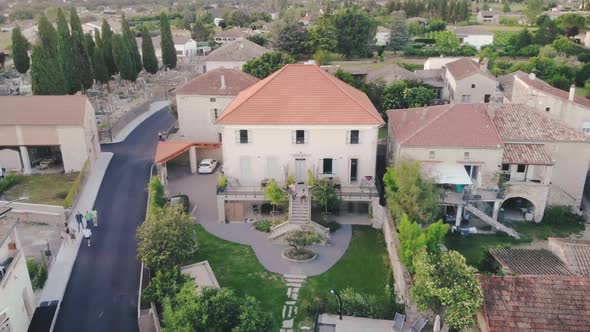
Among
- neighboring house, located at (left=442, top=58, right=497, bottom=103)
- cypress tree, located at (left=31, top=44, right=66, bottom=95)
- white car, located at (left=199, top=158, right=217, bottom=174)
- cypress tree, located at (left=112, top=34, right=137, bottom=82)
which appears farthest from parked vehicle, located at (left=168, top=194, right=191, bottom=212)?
cypress tree, located at (left=112, top=34, right=137, bottom=82)

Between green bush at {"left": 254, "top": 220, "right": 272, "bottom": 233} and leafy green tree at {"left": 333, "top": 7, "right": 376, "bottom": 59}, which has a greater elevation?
leafy green tree at {"left": 333, "top": 7, "right": 376, "bottom": 59}

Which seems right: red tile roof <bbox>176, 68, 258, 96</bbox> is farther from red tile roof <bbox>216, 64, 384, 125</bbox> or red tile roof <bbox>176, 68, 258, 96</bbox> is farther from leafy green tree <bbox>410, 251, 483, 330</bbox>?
leafy green tree <bbox>410, 251, 483, 330</bbox>

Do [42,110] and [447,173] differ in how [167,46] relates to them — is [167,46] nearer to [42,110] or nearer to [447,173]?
[42,110]

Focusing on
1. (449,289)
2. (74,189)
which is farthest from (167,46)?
(449,289)

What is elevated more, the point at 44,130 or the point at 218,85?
the point at 218,85

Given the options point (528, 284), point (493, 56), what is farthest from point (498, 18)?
point (528, 284)

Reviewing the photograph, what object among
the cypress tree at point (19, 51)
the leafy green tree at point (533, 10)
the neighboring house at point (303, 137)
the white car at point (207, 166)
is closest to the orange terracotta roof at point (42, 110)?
the white car at point (207, 166)
